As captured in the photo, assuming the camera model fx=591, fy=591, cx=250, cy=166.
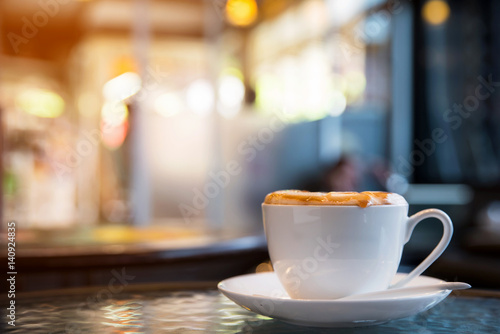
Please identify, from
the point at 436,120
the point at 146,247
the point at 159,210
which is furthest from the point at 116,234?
the point at 159,210

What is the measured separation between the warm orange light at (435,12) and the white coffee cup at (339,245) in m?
4.66

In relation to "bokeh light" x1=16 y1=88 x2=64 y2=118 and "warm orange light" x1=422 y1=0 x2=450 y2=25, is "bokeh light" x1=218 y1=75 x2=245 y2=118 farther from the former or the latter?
"bokeh light" x1=16 y1=88 x2=64 y2=118

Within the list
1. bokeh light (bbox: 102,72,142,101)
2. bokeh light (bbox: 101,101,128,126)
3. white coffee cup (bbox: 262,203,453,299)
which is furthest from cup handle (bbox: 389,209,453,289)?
bokeh light (bbox: 101,101,128,126)

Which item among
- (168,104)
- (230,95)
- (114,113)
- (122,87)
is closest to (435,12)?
(230,95)

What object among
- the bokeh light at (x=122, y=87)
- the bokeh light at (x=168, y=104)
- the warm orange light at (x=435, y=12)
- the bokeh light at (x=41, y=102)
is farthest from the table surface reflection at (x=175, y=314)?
the bokeh light at (x=41, y=102)

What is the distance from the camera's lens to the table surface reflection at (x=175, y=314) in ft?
1.84

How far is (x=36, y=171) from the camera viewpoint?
25.8 ft

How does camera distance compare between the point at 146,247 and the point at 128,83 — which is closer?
the point at 146,247

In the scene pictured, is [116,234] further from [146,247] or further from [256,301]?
[256,301]

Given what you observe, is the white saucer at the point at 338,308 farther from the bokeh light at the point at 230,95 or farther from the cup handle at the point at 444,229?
the bokeh light at the point at 230,95

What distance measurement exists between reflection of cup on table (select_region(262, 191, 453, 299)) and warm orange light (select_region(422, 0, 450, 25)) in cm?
466

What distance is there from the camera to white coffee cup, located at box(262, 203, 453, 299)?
0.59 metres

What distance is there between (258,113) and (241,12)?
3.49 feet

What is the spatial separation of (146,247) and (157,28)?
591 cm
